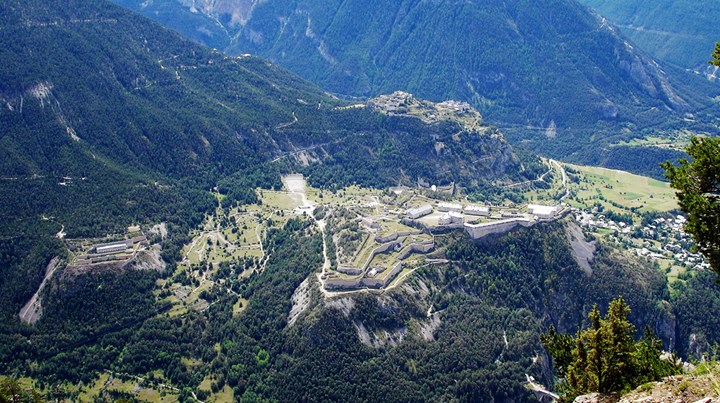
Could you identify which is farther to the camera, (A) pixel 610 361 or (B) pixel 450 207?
(B) pixel 450 207

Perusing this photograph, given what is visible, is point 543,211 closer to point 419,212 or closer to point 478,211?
point 478,211

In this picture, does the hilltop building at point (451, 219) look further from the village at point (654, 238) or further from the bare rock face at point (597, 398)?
the bare rock face at point (597, 398)

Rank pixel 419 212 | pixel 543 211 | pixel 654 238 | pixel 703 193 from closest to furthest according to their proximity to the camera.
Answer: pixel 703 193
pixel 419 212
pixel 543 211
pixel 654 238

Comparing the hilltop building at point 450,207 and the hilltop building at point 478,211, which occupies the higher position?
the hilltop building at point 478,211

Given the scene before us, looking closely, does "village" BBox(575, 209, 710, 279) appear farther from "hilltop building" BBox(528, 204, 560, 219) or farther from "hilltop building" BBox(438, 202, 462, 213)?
"hilltop building" BBox(438, 202, 462, 213)

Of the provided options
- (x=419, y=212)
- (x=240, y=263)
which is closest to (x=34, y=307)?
(x=240, y=263)

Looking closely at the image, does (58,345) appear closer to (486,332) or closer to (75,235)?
(75,235)

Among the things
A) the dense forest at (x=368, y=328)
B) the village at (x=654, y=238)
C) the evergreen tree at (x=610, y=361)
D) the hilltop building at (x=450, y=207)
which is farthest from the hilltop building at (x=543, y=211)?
the evergreen tree at (x=610, y=361)

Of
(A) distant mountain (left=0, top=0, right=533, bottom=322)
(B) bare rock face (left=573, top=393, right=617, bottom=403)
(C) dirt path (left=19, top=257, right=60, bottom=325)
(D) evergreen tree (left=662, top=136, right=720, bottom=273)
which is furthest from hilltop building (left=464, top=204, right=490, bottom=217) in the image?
(B) bare rock face (left=573, top=393, right=617, bottom=403)
